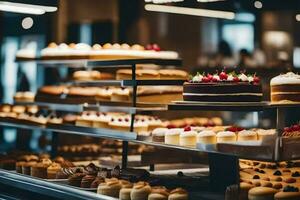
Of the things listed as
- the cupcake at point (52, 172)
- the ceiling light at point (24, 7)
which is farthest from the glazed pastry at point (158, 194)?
the ceiling light at point (24, 7)

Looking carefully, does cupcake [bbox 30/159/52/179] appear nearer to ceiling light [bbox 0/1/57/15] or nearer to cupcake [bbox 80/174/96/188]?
cupcake [bbox 80/174/96/188]

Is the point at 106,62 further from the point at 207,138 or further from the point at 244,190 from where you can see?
the point at 244,190

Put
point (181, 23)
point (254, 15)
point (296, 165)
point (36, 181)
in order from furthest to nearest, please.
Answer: point (181, 23) < point (254, 15) < point (36, 181) < point (296, 165)

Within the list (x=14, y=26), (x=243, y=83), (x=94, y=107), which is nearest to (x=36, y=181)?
(x=94, y=107)

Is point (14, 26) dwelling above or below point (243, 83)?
above

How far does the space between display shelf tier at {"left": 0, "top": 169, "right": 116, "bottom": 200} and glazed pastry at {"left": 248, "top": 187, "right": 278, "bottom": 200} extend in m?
1.17

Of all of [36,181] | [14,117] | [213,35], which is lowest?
→ [36,181]

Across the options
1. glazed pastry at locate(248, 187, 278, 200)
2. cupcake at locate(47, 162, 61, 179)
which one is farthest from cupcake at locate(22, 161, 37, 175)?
glazed pastry at locate(248, 187, 278, 200)

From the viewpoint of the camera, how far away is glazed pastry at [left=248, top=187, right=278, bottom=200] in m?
4.62

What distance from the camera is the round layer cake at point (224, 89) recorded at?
5.11 m

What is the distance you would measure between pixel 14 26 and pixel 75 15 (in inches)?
42.7

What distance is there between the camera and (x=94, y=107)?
7.09m

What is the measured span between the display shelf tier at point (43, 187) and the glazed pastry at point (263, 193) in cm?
117

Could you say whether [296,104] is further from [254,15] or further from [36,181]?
[254,15]
